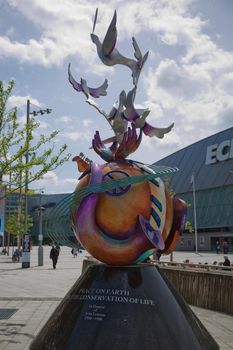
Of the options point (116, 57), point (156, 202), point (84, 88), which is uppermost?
point (116, 57)

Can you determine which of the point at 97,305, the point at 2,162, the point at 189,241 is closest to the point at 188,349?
the point at 97,305

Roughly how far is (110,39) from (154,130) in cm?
187

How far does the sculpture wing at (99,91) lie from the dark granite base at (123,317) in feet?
11.7

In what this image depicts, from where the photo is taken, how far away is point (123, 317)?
683 centimetres

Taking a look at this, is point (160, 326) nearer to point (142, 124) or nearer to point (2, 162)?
point (142, 124)

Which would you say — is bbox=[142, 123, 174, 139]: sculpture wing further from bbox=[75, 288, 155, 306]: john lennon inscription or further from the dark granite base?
bbox=[75, 288, 155, 306]: john lennon inscription

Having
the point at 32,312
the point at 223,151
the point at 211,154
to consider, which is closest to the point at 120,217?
the point at 32,312

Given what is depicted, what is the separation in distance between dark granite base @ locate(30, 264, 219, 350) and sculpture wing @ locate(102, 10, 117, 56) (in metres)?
4.00

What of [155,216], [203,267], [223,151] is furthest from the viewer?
[223,151]

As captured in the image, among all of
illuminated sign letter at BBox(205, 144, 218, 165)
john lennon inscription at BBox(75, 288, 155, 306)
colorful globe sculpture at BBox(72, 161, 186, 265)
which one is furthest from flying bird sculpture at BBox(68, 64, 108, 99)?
illuminated sign letter at BBox(205, 144, 218, 165)

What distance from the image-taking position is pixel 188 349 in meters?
6.72

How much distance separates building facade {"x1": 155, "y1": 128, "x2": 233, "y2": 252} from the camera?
5700cm

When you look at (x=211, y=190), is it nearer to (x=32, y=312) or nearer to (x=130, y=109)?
(x=32, y=312)

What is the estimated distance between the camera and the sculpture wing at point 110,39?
831 cm
